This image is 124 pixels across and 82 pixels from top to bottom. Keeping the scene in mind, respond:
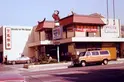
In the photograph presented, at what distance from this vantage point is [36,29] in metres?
56.9

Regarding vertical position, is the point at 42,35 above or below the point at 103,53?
above

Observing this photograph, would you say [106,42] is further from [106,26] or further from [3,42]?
[3,42]

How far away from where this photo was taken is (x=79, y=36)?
46.8m

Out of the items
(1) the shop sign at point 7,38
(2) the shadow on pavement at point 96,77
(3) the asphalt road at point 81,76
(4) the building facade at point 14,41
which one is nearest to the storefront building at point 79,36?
(4) the building facade at point 14,41

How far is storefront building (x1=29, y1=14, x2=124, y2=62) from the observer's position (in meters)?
46.6

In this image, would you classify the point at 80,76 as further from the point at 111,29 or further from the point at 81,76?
the point at 111,29

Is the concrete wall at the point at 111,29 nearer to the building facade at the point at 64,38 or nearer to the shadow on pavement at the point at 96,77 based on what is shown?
the building facade at the point at 64,38

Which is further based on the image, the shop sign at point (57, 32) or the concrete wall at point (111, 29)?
the concrete wall at point (111, 29)

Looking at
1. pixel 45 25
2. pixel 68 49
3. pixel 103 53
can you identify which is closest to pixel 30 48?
pixel 45 25

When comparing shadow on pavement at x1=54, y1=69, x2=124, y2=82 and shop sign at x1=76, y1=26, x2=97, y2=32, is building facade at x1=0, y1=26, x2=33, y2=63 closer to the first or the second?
shop sign at x1=76, y1=26, x2=97, y2=32

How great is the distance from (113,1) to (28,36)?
19.2 meters

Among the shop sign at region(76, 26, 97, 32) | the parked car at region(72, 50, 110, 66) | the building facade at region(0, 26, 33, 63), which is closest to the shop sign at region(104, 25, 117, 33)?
the shop sign at region(76, 26, 97, 32)

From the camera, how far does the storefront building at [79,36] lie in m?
46.6

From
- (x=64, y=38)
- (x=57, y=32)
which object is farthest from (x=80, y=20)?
(x=57, y=32)
